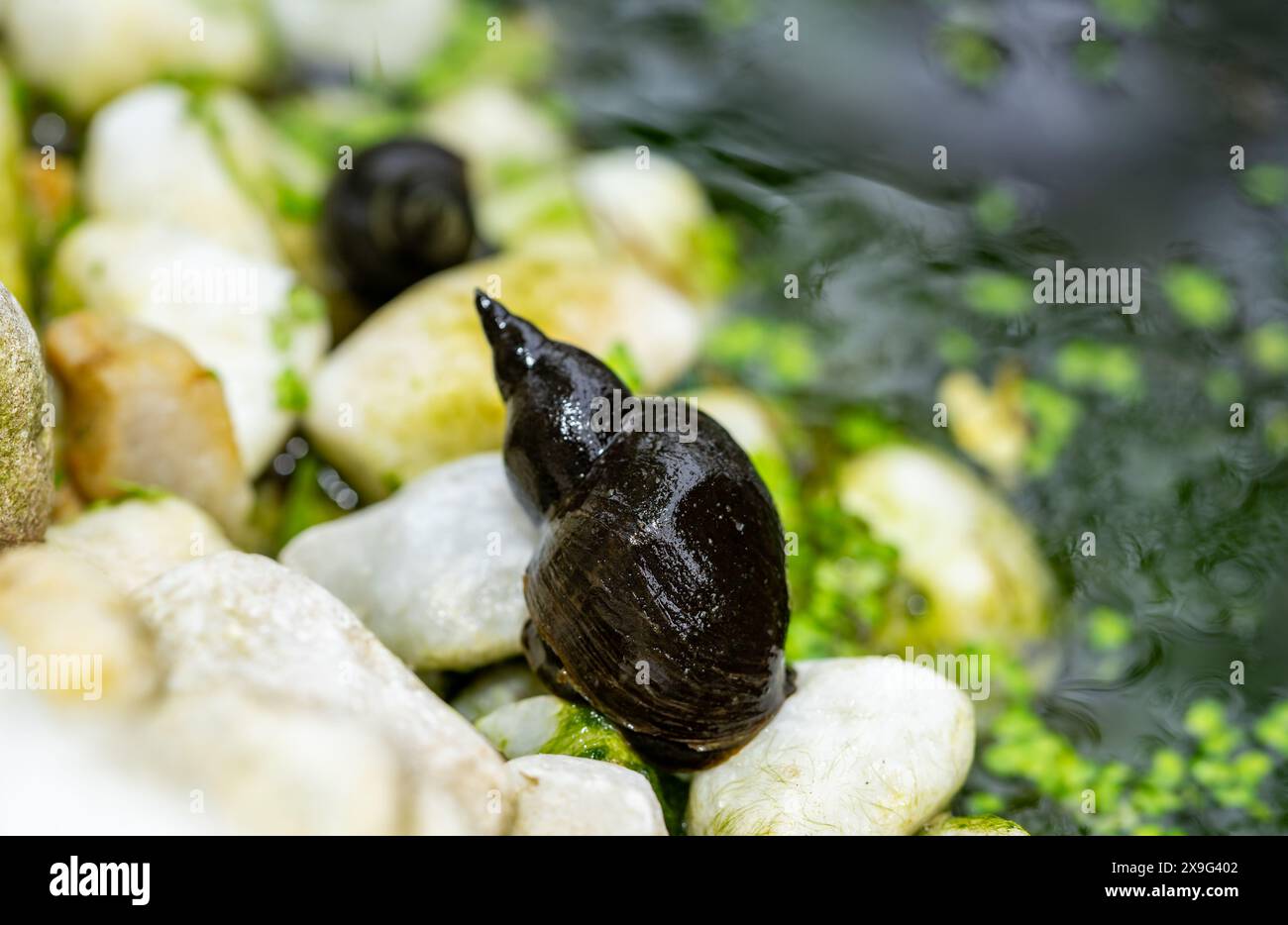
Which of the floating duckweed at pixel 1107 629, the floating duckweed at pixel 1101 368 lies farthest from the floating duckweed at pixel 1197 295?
the floating duckweed at pixel 1107 629

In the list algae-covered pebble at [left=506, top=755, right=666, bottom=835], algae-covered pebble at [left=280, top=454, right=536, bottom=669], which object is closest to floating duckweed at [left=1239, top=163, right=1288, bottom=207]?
algae-covered pebble at [left=280, top=454, right=536, bottom=669]

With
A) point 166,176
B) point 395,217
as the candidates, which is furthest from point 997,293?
point 166,176

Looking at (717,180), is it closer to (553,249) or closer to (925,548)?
(553,249)

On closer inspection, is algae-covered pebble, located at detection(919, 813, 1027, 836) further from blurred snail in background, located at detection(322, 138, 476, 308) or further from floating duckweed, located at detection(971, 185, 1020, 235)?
floating duckweed, located at detection(971, 185, 1020, 235)

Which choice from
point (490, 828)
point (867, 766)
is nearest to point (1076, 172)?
point (867, 766)

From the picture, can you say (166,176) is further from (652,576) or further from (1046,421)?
(1046,421)

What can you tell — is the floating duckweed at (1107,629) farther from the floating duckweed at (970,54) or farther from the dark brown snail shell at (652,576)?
the floating duckweed at (970,54)
